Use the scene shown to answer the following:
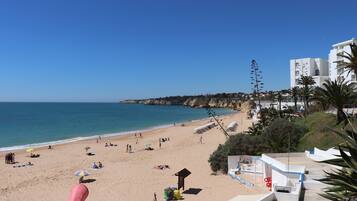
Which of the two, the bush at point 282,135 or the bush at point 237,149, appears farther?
the bush at point 282,135

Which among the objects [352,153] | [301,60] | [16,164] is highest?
[301,60]

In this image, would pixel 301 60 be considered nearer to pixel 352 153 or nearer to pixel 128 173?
pixel 128 173

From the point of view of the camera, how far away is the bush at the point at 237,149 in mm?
23594

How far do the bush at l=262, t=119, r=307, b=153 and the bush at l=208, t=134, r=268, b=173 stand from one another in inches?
25.9

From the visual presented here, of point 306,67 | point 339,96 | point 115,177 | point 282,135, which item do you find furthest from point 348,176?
point 306,67

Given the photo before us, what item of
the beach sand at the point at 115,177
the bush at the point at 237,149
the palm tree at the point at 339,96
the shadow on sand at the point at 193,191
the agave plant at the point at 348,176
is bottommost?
the beach sand at the point at 115,177

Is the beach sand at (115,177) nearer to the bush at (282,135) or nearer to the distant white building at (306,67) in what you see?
the bush at (282,135)

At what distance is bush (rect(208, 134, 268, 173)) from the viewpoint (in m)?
23.6

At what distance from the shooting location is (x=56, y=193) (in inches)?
859

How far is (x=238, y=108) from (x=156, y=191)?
13539cm

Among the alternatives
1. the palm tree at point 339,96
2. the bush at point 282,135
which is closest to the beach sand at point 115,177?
the bush at point 282,135

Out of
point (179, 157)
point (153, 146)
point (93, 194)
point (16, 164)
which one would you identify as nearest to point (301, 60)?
point (153, 146)

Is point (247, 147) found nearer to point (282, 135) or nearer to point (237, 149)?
point (237, 149)

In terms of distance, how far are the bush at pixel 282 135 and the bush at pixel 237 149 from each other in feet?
2.15
